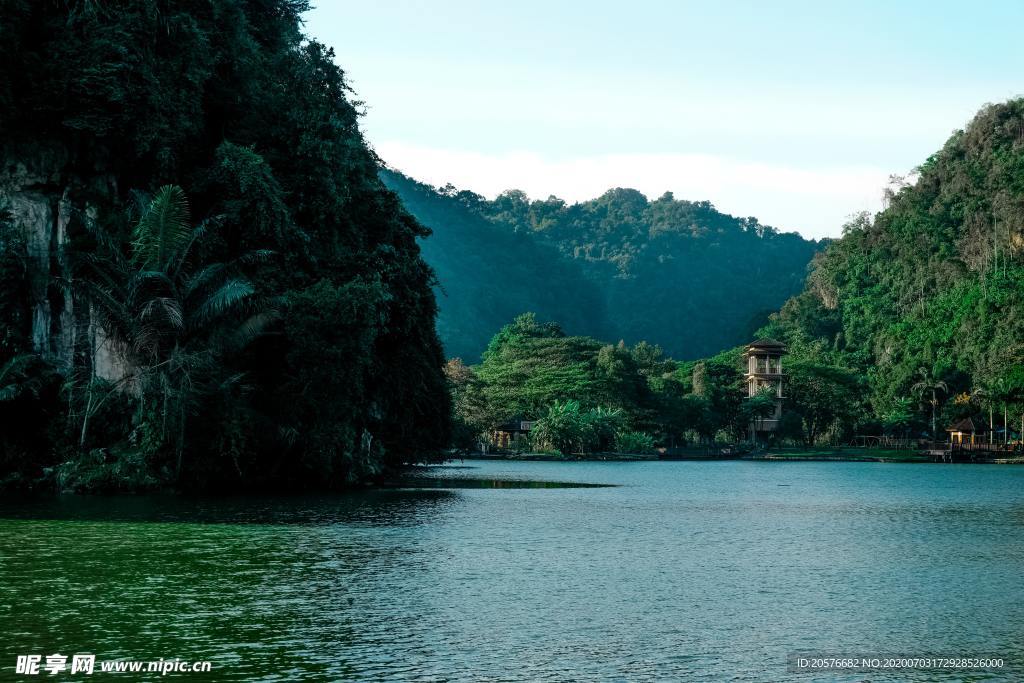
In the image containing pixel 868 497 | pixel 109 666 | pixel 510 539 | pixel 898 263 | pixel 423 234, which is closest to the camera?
pixel 109 666

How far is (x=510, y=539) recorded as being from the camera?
25.0 m

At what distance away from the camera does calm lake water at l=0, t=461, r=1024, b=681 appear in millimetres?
13328

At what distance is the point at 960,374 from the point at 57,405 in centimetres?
8131

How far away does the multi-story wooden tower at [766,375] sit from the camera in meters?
99.1

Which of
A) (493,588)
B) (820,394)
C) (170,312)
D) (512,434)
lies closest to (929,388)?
(820,394)

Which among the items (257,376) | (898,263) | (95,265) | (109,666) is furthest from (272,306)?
(898,263)

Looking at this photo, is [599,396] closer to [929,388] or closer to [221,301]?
[929,388]

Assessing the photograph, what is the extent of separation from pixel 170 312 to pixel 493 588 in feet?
61.2

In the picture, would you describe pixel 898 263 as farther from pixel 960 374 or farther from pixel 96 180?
pixel 96 180

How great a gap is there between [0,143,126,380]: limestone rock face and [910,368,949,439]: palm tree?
76.9m

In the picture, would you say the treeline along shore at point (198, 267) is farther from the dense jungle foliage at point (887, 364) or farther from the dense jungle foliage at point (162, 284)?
the dense jungle foliage at point (887, 364)

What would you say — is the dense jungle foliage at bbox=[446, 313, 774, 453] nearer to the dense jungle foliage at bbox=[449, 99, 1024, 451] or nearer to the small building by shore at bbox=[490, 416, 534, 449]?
the dense jungle foliage at bbox=[449, 99, 1024, 451]

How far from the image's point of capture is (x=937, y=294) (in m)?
109

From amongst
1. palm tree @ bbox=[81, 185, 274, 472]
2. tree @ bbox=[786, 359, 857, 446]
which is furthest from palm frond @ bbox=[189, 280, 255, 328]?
tree @ bbox=[786, 359, 857, 446]
